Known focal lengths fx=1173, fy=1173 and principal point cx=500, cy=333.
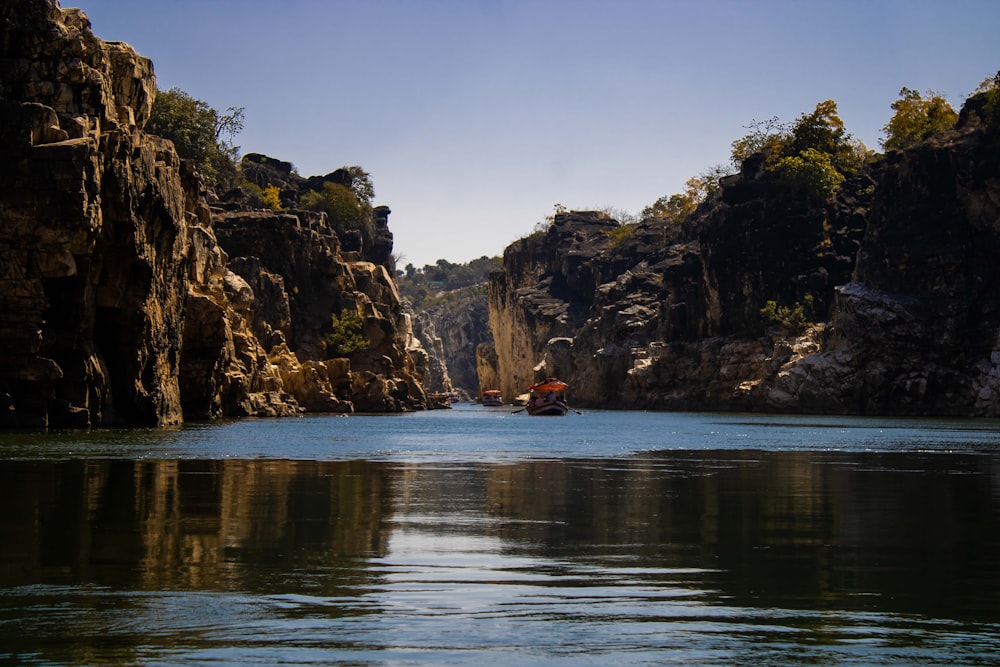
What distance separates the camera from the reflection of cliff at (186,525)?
12641 millimetres

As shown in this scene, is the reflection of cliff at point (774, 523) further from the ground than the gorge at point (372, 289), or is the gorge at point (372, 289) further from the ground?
the gorge at point (372, 289)

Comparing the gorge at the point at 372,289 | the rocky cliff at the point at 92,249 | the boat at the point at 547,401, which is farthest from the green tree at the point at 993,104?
the rocky cliff at the point at 92,249

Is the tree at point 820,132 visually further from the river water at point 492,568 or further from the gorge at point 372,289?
the river water at point 492,568

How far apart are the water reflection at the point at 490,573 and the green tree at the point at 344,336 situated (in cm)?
9099

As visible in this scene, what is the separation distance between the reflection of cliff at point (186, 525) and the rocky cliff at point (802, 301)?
299ft

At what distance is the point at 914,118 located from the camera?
14425cm

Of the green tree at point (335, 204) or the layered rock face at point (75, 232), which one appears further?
the green tree at point (335, 204)

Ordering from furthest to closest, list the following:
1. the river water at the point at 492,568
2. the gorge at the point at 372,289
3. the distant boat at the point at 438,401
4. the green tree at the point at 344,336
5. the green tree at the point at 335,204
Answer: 1. the green tree at the point at 335,204
2. the distant boat at the point at 438,401
3. the green tree at the point at 344,336
4. the gorge at the point at 372,289
5. the river water at the point at 492,568

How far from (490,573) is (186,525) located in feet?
19.6

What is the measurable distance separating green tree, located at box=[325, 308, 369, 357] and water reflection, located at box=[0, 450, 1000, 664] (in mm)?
90985

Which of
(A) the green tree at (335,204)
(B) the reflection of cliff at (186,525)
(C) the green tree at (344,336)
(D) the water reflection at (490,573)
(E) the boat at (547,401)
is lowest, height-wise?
(D) the water reflection at (490,573)

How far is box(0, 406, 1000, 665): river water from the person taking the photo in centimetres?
918

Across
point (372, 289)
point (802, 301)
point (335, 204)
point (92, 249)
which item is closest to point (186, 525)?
point (92, 249)

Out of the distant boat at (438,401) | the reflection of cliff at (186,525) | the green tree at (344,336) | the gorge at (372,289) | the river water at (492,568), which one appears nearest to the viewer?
the river water at (492,568)
